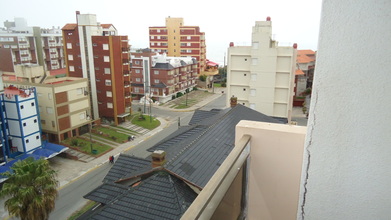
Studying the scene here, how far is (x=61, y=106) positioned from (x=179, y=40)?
4332cm

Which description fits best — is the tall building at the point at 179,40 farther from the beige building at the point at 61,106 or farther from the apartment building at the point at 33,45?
the beige building at the point at 61,106

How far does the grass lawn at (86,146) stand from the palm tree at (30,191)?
15365 mm

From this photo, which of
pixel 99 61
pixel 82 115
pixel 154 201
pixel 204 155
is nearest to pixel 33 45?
pixel 99 61

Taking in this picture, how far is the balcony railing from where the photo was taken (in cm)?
237

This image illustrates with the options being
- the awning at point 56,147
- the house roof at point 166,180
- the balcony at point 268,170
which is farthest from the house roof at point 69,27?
the balcony at point 268,170

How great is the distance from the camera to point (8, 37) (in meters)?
54.6

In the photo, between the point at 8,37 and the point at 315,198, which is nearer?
the point at 315,198

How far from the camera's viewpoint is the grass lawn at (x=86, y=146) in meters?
30.2

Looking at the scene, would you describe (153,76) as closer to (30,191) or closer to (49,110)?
(49,110)

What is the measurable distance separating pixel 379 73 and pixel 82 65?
3931 centimetres

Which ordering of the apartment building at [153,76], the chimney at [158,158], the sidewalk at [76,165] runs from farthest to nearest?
the apartment building at [153,76], the sidewalk at [76,165], the chimney at [158,158]

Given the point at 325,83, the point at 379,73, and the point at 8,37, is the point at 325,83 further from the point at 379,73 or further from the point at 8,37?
the point at 8,37

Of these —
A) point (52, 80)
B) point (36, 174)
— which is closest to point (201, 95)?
point (52, 80)

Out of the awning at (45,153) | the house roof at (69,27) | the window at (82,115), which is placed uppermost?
the house roof at (69,27)
